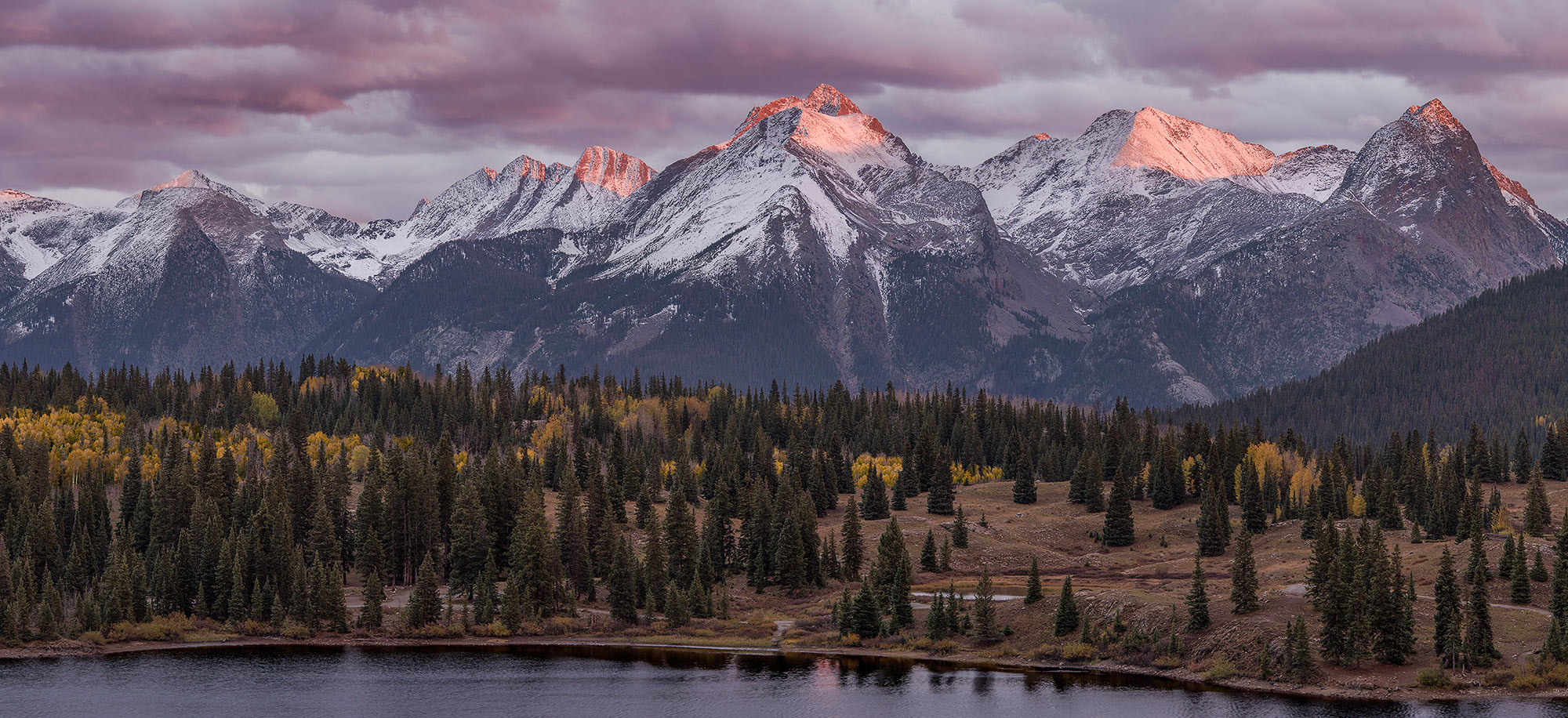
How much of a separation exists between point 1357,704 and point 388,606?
10763 cm

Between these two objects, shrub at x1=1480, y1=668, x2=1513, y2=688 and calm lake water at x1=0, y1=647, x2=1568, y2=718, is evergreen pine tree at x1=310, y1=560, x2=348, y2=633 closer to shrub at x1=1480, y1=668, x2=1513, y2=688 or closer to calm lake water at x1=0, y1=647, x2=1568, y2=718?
calm lake water at x1=0, y1=647, x2=1568, y2=718

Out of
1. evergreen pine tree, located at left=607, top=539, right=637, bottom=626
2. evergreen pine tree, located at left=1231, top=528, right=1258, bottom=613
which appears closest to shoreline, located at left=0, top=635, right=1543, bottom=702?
evergreen pine tree, located at left=607, top=539, right=637, bottom=626

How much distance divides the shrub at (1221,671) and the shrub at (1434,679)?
54.0 ft

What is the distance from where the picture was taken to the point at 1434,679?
136375 mm

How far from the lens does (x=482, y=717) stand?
457ft

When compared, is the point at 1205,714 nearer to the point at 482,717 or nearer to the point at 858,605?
the point at 858,605

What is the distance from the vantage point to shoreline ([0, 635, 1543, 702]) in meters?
137

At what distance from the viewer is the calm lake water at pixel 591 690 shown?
139 meters

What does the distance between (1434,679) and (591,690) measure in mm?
73884

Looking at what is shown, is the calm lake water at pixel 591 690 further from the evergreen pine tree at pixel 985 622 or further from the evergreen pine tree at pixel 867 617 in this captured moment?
the evergreen pine tree at pixel 985 622

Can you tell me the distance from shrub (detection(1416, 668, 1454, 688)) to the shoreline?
2.18 feet

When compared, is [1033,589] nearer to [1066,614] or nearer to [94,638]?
[1066,614]

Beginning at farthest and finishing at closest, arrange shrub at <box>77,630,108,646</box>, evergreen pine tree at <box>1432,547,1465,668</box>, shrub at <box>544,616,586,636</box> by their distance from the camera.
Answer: shrub at <box>544,616,586,636</box>
shrub at <box>77,630,108,646</box>
evergreen pine tree at <box>1432,547,1465,668</box>

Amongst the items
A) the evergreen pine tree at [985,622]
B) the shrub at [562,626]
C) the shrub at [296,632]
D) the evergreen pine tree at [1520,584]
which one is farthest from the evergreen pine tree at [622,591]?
the evergreen pine tree at [1520,584]
